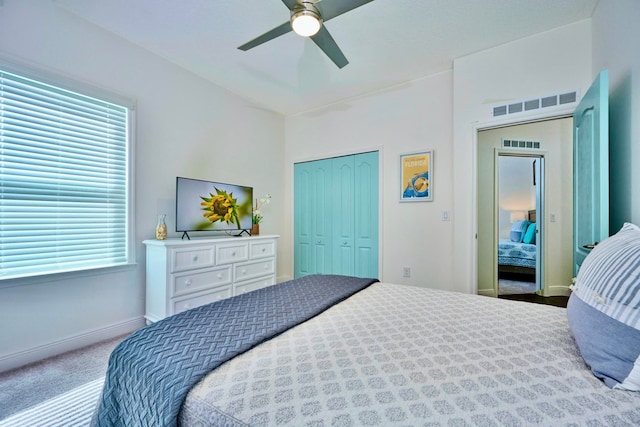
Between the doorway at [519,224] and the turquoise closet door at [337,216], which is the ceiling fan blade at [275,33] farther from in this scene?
the doorway at [519,224]

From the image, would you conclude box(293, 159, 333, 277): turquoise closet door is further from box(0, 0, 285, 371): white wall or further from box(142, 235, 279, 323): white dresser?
box(142, 235, 279, 323): white dresser

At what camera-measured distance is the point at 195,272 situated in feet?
8.91

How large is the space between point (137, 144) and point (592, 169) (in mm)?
3729

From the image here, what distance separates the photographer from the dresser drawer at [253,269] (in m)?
3.14

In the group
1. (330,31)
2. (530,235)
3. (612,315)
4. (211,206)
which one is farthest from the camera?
(530,235)

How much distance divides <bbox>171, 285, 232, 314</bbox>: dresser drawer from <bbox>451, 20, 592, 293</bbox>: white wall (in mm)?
2468

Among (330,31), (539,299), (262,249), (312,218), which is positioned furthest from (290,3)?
(539,299)

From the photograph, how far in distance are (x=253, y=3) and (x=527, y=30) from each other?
240 centimetres

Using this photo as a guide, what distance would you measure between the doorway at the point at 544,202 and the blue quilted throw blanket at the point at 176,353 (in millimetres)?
3158

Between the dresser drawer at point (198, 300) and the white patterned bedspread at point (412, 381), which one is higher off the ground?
the white patterned bedspread at point (412, 381)

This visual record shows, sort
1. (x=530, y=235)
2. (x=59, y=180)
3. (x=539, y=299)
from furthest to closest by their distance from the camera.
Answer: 1. (x=530, y=235)
2. (x=539, y=299)
3. (x=59, y=180)

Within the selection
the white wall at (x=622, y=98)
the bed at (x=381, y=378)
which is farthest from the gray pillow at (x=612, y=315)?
the white wall at (x=622, y=98)

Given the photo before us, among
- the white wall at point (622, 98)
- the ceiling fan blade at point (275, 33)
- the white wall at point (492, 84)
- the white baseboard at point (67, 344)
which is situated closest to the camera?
the white wall at point (622, 98)

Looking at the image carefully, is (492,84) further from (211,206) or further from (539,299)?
(211,206)
